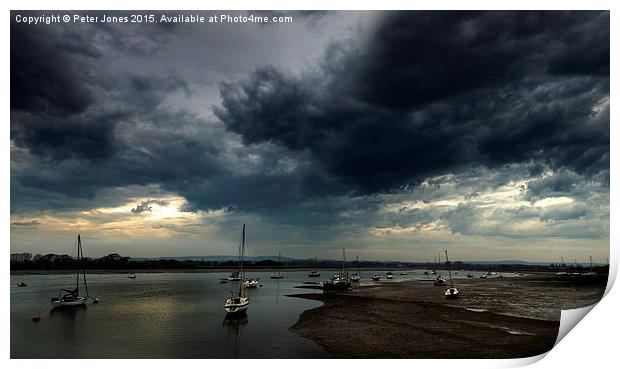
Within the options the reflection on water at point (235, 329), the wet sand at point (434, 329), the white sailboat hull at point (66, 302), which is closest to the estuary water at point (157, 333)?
the reflection on water at point (235, 329)

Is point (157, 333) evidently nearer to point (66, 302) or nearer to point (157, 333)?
point (157, 333)

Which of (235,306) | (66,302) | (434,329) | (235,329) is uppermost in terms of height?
(235,306)

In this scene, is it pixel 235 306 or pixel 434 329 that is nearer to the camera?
pixel 434 329

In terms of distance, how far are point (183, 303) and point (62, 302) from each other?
27.7 ft

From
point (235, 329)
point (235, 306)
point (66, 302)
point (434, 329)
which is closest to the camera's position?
point (434, 329)

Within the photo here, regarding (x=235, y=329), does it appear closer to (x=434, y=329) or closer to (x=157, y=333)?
(x=157, y=333)

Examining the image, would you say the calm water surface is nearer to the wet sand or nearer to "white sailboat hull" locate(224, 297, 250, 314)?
"white sailboat hull" locate(224, 297, 250, 314)

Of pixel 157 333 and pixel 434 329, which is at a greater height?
pixel 434 329

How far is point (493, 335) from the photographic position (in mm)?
18359

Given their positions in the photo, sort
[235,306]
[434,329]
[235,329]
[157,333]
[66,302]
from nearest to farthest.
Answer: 1. [434,329]
2. [157,333]
3. [235,329]
4. [235,306]
5. [66,302]

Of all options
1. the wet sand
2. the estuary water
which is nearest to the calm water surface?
the estuary water

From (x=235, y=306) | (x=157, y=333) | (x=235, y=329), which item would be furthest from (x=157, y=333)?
(x=235, y=306)
